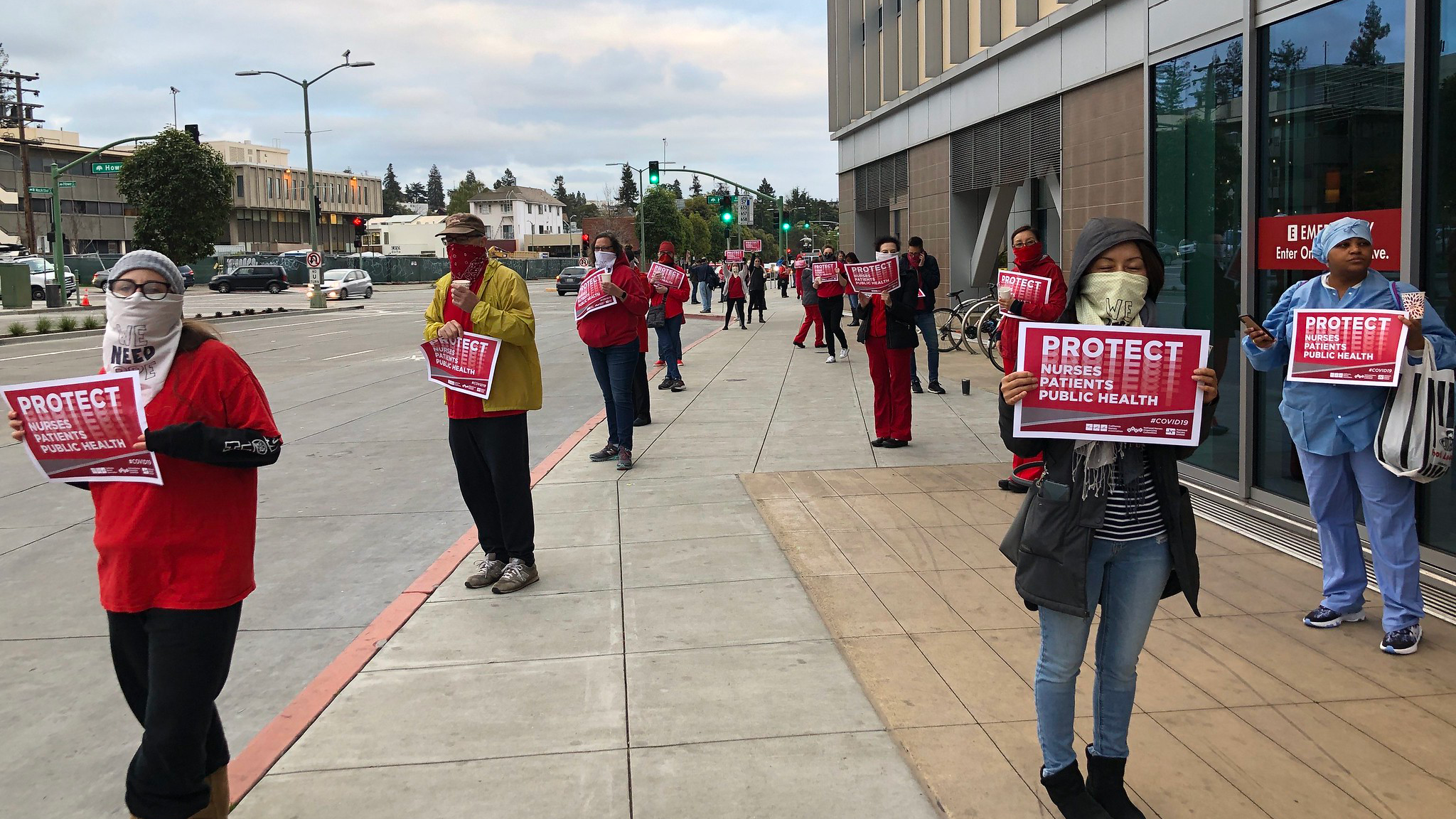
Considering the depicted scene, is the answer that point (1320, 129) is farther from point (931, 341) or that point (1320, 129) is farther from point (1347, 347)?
point (931, 341)

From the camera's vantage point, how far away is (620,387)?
9977 millimetres

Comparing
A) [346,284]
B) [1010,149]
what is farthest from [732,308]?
[346,284]

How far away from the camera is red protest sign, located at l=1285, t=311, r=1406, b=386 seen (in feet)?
16.4

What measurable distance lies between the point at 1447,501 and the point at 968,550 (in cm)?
258

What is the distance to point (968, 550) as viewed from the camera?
7.11m

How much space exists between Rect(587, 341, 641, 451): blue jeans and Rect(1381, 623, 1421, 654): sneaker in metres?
6.25

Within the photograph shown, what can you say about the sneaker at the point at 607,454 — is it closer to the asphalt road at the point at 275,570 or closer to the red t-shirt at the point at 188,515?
the asphalt road at the point at 275,570

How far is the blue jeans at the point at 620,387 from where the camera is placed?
9.98 meters

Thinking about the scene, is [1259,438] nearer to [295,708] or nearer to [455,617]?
[455,617]


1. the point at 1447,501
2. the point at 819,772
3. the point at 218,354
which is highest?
the point at 218,354

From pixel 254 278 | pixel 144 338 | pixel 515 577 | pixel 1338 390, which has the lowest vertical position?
pixel 515 577

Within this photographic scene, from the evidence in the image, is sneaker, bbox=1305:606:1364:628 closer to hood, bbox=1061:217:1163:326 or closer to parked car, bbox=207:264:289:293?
hood, bbox=1061:217:1163:326

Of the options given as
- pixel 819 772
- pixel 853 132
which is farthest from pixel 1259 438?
pixel 853 132

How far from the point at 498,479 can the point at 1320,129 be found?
18.2 feet
